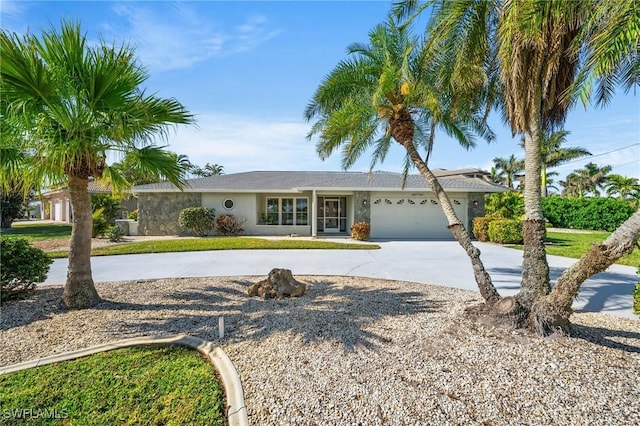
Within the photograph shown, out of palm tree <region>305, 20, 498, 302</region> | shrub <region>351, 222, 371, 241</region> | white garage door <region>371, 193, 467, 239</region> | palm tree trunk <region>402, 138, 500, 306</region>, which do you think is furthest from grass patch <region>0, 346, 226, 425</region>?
white garage door <region>371, 193, 467, 239</region>

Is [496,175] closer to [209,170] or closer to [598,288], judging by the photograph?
[598,288]

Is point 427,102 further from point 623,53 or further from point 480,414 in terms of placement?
point 480,414

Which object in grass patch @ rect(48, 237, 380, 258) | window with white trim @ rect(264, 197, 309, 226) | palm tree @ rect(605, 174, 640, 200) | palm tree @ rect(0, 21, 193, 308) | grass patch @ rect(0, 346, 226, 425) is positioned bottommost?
grass patch @ rect(0, 346, 226, 425)

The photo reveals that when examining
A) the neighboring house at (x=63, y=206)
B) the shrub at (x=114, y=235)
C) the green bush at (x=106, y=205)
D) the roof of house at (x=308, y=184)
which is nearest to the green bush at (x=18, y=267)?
the roof of house at (x=308, y=184)

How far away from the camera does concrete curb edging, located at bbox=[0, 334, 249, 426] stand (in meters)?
2.97

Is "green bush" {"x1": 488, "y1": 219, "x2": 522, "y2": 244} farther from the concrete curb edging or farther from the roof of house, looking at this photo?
the concrete curb edging

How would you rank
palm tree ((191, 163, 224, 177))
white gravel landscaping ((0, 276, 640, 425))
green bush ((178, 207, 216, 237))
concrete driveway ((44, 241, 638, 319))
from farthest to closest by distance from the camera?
palm tree ((191, 163, 224, 177)) → green bush ((178, 207, 216, 237)) → concrete driveway ((44, 241, 638, 319)) → white gravel landscaping ((0, 276, 640, 425))

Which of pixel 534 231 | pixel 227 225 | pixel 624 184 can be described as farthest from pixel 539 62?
pixel 624 184

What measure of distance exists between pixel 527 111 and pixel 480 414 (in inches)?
171

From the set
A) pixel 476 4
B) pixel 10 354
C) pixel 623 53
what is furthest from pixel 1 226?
pixel 623 53

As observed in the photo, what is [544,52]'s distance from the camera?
14.8 feet

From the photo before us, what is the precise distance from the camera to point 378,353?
3.97 meters

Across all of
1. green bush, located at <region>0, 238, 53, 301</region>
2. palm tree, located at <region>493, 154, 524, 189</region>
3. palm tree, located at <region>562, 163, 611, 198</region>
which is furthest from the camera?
palm tree, located at <region>562, 163, 611, 198</region>

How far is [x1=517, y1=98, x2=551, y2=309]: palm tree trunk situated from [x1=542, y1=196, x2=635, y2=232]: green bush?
25741 mm
